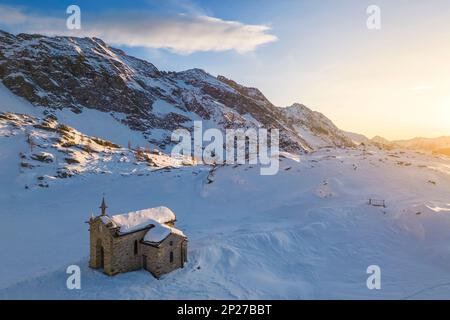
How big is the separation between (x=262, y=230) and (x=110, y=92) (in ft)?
364

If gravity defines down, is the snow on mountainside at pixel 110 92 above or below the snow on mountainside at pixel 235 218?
above

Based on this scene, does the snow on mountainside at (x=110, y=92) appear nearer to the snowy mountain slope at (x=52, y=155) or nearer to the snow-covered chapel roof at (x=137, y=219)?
the snowy mountain slope at (x=52, y=155)

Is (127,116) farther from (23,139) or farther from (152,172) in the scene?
(152,172)

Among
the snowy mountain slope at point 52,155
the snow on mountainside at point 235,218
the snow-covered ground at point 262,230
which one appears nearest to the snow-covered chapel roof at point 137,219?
the snow on mountainside at point 235,218

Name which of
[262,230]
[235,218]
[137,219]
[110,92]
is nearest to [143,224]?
[137,219]

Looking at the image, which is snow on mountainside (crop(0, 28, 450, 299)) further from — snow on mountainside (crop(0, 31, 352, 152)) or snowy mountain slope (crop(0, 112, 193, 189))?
snow on mountainside (crop(0, 31, 352, 152))

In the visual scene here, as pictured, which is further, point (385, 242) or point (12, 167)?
point (12, 167)

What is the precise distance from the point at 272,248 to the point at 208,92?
14807 centimetres

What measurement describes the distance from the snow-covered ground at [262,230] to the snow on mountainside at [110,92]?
6114 centimetres

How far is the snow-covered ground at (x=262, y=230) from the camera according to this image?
26.3 m

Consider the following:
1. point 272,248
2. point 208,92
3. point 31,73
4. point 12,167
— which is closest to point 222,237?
point 272,248

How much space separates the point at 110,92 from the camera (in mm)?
132500

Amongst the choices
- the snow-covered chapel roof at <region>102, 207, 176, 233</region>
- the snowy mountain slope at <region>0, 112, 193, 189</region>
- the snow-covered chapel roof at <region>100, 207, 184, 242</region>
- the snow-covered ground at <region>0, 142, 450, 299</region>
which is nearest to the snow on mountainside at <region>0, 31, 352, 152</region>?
the snowy mountain slope at <region>0, 112, 193, 189</region>

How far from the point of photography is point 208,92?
17525cm
